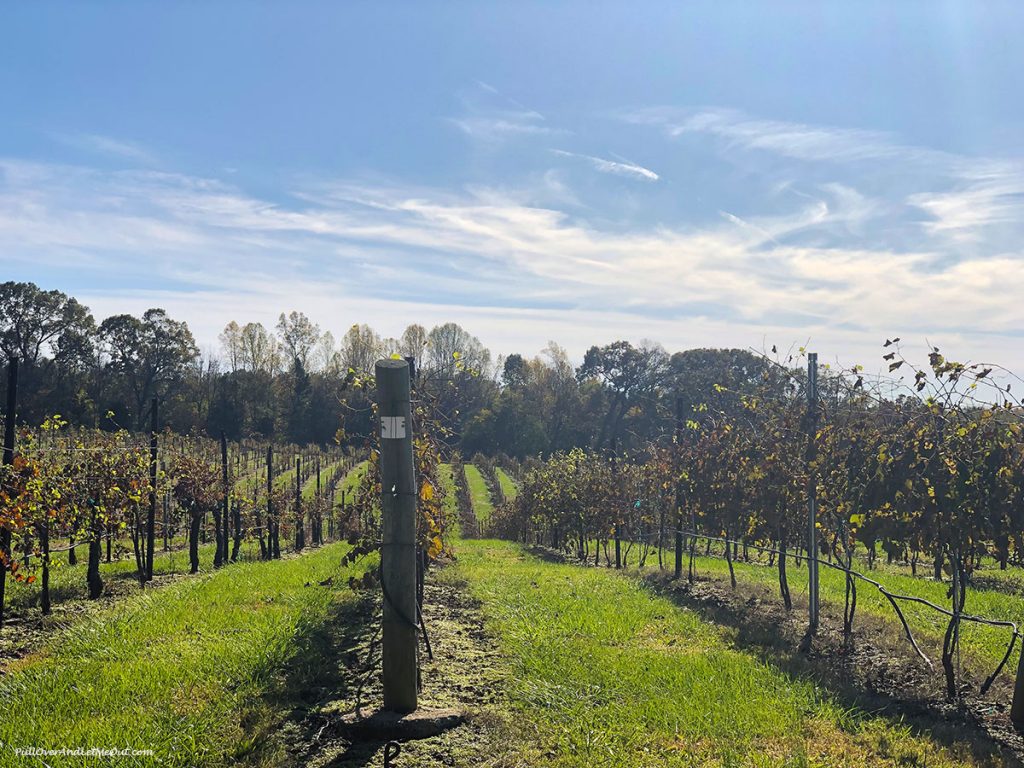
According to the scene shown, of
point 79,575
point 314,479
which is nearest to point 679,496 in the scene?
point 79,575

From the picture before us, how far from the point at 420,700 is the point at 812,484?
5124 mm

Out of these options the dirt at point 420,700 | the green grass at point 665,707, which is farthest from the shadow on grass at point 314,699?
the green grass at point 665,707

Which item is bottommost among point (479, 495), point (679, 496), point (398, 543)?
point (479, 495)

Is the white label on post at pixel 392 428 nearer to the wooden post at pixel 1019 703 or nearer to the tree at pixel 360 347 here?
the wooden post at pixel 1019 703

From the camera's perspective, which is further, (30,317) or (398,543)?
(30,317)

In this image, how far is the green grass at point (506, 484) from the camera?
48.0m

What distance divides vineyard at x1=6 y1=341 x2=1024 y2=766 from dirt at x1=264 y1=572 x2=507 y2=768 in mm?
27

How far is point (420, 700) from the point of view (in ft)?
16.7

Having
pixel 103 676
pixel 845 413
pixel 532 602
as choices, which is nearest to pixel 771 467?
pixel 845 413

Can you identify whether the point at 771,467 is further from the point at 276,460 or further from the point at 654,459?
the point at 276,460

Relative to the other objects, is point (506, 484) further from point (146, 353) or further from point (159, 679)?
point (159, 679)

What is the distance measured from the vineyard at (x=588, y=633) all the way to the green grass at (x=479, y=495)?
29.3m

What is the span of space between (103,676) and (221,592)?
4.41m

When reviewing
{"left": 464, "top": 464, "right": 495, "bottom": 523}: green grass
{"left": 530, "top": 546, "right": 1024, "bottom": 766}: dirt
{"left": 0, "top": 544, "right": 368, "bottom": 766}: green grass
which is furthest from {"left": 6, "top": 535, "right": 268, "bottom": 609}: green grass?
{"left": 464, "top": 464, "right": 495, "bottom": 523}: green grass
